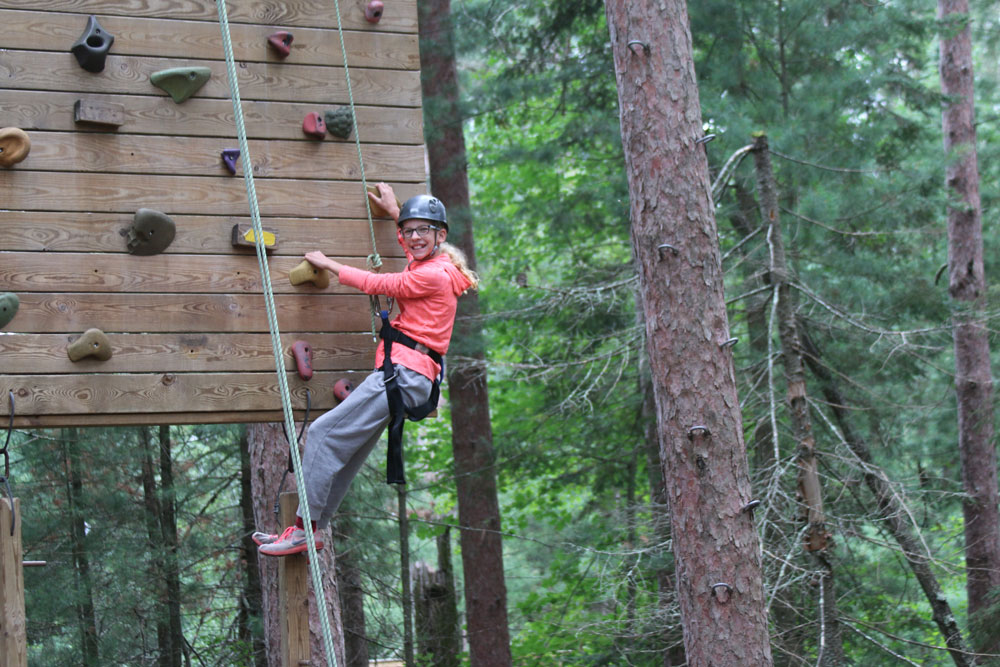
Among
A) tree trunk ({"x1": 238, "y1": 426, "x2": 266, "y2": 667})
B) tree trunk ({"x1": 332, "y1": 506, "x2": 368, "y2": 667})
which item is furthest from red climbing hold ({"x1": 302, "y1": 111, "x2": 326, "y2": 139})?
tree trunk ({"x1": 238, "y1": 426, "x2": 266, "y2": 667})

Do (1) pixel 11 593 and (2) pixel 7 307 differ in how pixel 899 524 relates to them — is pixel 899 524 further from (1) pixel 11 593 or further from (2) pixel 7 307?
(2) pixel 7 307

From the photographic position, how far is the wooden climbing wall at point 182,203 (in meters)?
3.91

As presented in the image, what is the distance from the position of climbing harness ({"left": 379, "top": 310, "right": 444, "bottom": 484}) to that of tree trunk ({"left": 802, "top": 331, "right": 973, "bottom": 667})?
3.15 meters

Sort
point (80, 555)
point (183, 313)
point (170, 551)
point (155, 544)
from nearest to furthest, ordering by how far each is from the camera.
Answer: point (183, 313) < point (80, 555) < point (170, 551) < point (155, 544)

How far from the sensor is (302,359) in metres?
4.02

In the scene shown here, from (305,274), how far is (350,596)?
637 cm

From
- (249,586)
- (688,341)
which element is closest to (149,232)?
(688,341)

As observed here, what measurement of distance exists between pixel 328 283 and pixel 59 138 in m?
1.20

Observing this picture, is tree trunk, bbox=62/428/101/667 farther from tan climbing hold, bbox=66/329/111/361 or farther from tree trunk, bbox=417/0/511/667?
tan climbing hold, bbox=66/329/111/361

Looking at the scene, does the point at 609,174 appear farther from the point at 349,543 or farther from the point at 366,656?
the point at 366,656

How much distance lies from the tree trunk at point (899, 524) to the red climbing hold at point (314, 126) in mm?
3709

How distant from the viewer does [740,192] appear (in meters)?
8.87

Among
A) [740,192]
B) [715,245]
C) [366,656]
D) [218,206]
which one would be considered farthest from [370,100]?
[366,656]

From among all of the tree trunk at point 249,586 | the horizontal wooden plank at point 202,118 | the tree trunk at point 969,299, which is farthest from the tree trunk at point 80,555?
the tree trunk at point 969,299
